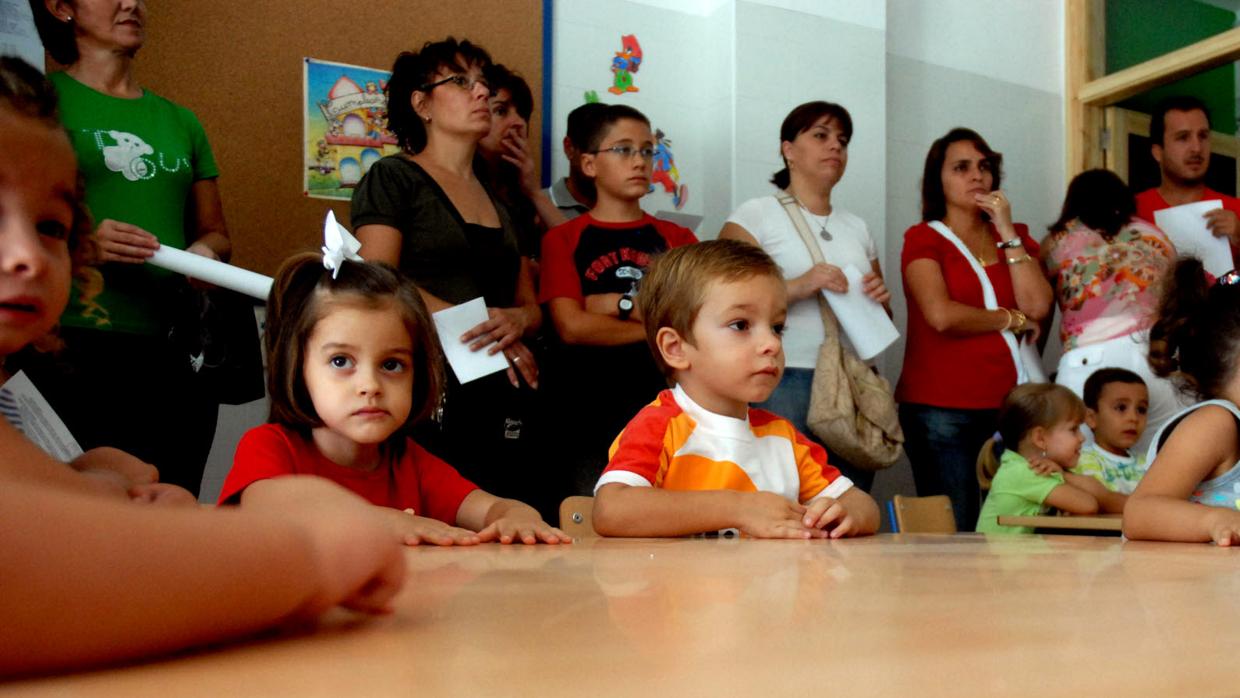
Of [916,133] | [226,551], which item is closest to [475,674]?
[226,551]

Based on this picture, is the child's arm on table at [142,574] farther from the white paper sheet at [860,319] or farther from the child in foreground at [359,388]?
the white paper sheet at [860,319]

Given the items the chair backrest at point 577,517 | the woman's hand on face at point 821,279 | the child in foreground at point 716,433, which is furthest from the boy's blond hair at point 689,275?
the woman's hand on face at point 821,279

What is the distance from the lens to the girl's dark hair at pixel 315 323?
1.57 m

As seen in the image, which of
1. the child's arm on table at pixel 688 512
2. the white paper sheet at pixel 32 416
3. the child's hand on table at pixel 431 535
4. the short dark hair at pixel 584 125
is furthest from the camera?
the short dark hair at pixel 584 125

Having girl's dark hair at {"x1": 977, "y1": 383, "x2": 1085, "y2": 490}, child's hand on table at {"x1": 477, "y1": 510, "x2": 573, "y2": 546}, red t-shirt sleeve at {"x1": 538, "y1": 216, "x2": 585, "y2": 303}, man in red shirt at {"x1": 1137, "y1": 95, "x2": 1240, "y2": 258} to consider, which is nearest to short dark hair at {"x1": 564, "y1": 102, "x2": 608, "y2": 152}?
red t-shirt sleeve at {"x1": 538, "y1": 216, "x2": 585, "y2": 303}

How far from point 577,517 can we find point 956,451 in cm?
201

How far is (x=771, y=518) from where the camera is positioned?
1430 millimetres

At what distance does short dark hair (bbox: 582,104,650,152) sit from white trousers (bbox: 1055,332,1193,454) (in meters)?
1.68

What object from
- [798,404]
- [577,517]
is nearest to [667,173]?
[798,404]

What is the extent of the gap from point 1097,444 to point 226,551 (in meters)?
3.64

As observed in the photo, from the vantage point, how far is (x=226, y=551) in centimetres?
35

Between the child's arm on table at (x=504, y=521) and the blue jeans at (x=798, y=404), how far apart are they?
4.81ft

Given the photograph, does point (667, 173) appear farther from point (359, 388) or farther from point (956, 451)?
point (359, 388)

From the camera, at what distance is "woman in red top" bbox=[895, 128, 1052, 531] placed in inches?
133
